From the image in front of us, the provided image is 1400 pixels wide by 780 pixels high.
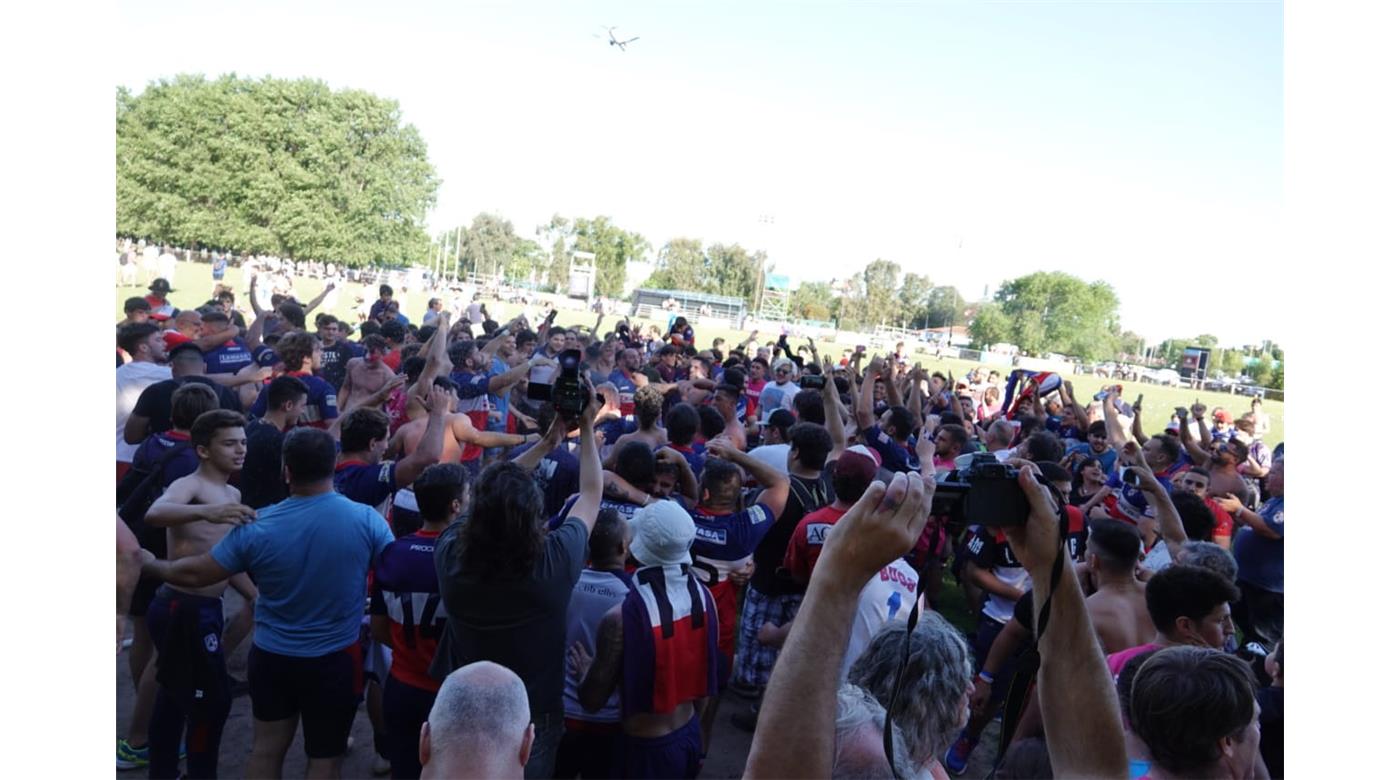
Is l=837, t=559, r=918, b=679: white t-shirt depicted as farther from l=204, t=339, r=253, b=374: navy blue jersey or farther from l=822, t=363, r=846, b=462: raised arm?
l=204, t=339, r=253, b=374: navy blue jersey

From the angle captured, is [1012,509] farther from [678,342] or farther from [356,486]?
[678,342]

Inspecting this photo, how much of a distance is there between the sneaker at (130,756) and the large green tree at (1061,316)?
96.0 m

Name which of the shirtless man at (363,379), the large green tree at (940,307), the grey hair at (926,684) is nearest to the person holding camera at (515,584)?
the grey hair at (926,684)

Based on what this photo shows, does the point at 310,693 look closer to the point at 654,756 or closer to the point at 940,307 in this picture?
the point at 654,756

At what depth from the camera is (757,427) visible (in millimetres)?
10195

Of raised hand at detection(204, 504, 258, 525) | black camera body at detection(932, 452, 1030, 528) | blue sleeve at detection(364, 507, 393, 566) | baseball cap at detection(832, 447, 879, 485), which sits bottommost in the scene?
blue sleeve at detection(364, 507, 393, 566)

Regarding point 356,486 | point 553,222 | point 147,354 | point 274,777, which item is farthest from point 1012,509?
point 553,222

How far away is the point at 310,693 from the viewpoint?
3869mm

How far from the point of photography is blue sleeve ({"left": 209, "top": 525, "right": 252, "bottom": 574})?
3773mm

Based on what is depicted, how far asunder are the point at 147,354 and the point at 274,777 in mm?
4580

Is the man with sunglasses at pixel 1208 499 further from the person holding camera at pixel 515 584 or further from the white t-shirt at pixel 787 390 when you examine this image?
the person holding camera at pixel 515 584

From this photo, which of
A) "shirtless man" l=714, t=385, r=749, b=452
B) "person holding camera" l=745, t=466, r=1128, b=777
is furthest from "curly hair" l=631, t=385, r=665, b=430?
"person holding camera" l=745, t=466, r=1128, b=777

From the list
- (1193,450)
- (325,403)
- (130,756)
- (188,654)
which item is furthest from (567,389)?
(1193,450)

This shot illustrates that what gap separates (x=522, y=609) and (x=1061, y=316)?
109329mm
